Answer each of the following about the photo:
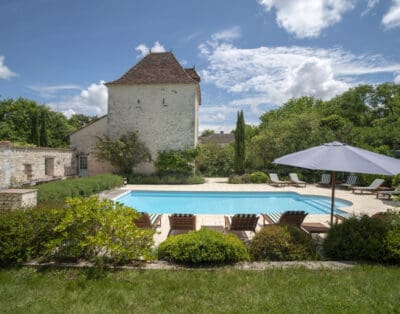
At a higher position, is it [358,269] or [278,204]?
[358,269]

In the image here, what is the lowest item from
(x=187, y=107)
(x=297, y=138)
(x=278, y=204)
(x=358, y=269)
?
(x=278, y=204)

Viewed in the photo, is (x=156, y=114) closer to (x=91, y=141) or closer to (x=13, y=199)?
(x=91, y=141)

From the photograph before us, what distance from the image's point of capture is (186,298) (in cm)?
328

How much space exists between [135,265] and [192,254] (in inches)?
41.7

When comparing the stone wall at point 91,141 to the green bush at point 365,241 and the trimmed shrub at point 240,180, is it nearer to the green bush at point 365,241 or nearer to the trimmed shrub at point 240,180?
the trimmed shrub at point 240,180

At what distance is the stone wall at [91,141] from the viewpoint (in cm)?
2033

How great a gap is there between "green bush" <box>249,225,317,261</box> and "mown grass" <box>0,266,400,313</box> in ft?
1.58

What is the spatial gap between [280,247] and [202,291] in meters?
1.92

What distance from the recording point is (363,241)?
4375mm

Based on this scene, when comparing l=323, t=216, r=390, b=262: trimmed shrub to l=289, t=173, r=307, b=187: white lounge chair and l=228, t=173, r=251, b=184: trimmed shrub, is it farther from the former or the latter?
l=228, t=173, r=251, b=184: trimmed shrub

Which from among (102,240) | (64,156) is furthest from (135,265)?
(64,156)

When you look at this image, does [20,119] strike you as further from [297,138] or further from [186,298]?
[186,298]

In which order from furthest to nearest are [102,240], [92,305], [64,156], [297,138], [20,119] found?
[20,119] < [297,138] < [64,156] < [102,240] < [92,305]

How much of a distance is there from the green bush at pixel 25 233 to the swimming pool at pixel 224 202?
6.94 meters
